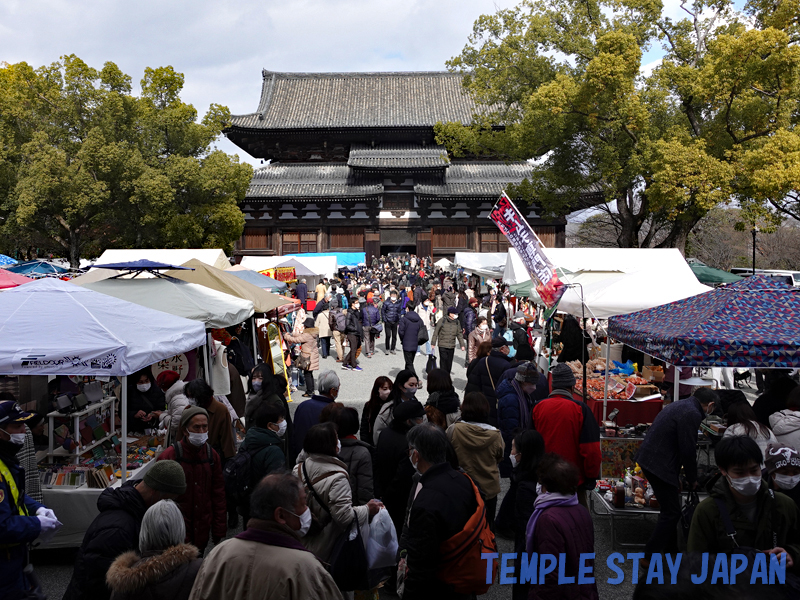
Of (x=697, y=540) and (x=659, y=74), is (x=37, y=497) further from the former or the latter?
(x=659, y=74)

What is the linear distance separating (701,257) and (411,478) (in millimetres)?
35427

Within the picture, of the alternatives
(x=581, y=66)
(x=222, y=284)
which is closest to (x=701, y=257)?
(x=581, y=66)

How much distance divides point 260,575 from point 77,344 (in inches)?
117

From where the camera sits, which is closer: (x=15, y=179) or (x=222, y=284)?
(x=222, y=284)

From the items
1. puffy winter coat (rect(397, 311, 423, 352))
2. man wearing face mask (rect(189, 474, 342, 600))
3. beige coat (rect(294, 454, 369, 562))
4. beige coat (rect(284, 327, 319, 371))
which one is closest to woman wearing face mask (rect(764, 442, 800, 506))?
beige coat (rect(294, 454, 369, 562))

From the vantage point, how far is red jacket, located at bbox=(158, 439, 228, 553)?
3.74 m

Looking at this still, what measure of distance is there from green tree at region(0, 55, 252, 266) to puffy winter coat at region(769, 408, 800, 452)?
20.4m

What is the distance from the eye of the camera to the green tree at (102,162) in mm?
19234

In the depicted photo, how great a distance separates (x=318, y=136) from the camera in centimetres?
3453

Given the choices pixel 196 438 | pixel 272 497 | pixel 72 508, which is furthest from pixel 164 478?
pixel 72 508

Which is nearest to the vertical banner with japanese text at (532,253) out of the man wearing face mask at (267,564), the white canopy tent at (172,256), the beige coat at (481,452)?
the beige coat at (481,452)

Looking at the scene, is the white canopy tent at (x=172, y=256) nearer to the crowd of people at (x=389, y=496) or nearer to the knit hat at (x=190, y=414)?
the crowd of people at (x=389, y=496)

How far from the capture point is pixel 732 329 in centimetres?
457

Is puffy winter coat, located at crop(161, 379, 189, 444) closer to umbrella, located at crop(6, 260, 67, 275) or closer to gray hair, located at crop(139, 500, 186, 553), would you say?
gray hair, located at crop(139, 500, 186, 553)
